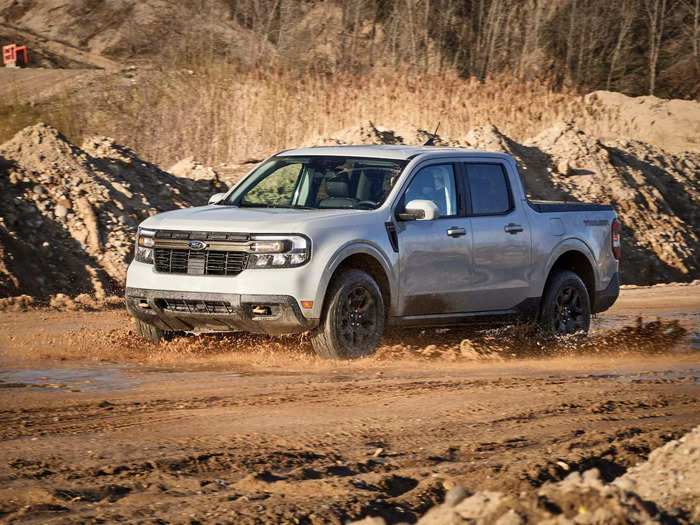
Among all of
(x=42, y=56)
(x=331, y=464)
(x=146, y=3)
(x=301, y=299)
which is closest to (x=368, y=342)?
(x=301, y=299)

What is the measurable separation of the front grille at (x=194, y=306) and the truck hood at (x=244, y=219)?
1.84 feet

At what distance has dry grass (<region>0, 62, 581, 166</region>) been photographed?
25344mm

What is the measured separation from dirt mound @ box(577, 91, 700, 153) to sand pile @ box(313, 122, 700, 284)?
452 centimetres

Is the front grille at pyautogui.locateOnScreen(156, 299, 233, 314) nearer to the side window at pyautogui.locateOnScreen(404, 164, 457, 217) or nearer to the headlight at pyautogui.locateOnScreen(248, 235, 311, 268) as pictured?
the headlight at pyautogui.locateOnScreen(248, 235, 311, 268)

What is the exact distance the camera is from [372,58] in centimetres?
3484

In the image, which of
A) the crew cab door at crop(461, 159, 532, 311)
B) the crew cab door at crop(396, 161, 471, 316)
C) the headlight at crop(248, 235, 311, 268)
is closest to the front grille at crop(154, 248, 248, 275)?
the headlight at crop(248, 235, 311, 268)

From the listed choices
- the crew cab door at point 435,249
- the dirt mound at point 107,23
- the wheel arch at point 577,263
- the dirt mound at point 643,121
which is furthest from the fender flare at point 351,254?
the dirt mound at point 107,23

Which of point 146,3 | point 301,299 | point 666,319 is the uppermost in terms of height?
point 146,3

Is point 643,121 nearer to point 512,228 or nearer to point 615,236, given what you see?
point 615,236

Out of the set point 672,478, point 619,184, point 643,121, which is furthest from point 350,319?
point 643,121

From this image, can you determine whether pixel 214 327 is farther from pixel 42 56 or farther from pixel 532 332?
pixel 42 56

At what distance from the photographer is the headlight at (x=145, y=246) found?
8.95 metres

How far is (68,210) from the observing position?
15.8 meters

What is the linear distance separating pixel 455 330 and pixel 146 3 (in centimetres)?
4793
